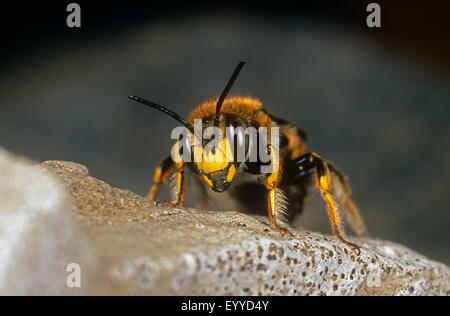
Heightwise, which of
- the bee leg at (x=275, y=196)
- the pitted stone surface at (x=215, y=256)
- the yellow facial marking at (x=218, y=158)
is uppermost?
the yellow facial marking at (x=218, y=158)

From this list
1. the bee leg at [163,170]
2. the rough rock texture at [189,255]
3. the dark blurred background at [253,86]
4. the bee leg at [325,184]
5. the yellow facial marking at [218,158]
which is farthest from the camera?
the dark blurred background at [253,86]

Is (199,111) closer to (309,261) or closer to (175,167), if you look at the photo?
(175,167)

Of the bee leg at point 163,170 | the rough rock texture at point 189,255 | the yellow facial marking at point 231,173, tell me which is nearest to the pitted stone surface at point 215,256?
the rough rock texture at point 189,255

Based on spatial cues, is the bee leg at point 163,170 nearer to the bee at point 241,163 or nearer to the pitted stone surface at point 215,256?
the bee at point 241,163

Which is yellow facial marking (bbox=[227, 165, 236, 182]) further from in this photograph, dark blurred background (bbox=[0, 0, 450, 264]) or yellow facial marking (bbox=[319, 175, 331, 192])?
dark blurred background (bbox=[0, 0, 450, 264])

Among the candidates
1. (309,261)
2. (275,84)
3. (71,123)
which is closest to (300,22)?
(275,84)

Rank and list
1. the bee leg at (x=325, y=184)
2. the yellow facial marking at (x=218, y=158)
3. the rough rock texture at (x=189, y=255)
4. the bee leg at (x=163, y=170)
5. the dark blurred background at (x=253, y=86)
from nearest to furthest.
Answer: the rough rock texture at (x=189, y=255) → the yellow facial marking at (x=218, y=158) → the bee leg at (x=325, y=184) → the bee leg at (x=163, y=170) → the dark blurred background at (x=253, y=86)

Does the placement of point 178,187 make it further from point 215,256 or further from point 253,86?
point 253,86
